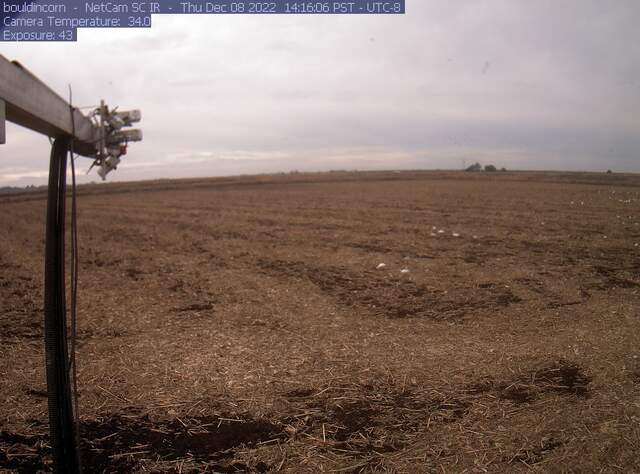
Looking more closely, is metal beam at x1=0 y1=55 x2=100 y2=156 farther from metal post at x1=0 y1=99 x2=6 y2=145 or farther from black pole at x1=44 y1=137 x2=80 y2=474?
black pole at x1=44 y1=137 x2=80 y2=474

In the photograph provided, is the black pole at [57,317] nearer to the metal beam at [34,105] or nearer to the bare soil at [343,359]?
the metal beam at [34,105]

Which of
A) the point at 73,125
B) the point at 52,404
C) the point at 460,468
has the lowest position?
the point at 460,468

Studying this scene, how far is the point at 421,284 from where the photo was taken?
751 centimetres

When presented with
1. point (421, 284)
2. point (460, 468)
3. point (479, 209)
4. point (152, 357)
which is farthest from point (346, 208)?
point (460, 468)

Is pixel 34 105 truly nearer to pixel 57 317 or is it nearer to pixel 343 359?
pixel 57 317

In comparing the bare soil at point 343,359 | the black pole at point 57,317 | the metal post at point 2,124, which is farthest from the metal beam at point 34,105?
the bare soil at point 343,359

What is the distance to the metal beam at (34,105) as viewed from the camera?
1.88 metres

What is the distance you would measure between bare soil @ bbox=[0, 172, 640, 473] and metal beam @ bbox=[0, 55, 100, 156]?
7.43 ft

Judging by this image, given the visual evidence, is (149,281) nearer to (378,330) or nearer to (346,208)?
(378,330)

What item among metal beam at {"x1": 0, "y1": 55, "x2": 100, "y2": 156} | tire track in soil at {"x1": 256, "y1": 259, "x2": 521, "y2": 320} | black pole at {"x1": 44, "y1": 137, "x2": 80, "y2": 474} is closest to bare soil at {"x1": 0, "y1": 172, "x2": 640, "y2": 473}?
tire track in soil at {"x1": 256, "y1": 259, "x2": 521, "y2": 320}

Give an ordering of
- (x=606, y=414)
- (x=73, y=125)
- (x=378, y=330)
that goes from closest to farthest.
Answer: (x=73, y=125) → (x=606, y=414) → (x=378, y=330)

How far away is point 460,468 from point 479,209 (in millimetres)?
16105

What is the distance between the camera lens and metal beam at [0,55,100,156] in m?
1.88

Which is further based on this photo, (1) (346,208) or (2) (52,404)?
(1) (346,208)
